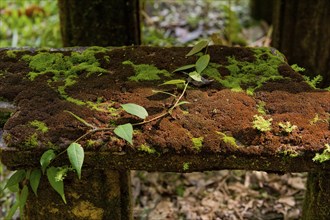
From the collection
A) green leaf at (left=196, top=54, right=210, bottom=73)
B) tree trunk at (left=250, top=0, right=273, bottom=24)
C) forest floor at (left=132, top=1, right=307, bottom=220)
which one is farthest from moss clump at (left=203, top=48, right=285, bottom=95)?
tree trunk at (left=250, top=0, right=273, bottom=24)

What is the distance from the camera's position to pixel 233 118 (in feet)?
6.77

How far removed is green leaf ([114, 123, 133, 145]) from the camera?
1.87 m

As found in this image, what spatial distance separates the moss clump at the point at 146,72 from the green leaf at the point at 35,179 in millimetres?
652

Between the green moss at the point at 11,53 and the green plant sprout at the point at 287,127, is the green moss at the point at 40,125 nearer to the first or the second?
the green moss at the point at 11,53

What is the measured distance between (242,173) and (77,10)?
5.63ft

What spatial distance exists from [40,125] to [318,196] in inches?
51.1

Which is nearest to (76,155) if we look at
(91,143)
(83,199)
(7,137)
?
(91,143)

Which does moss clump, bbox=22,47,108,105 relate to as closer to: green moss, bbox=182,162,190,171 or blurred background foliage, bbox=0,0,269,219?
green moss, bbox=182,162,190,171

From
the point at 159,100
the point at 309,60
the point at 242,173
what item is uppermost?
the point at 159,100

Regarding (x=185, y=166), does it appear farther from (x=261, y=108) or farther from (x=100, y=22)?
(x=100, y=22)

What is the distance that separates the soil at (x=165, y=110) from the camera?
194cm

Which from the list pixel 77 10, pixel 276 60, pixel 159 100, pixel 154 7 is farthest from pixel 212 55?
pixel 154 7

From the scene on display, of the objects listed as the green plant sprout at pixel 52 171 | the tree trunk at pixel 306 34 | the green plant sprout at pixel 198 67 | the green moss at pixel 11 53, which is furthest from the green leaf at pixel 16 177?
the tree trunk at pixel 306 34

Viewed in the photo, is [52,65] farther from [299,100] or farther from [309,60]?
[309,60]
